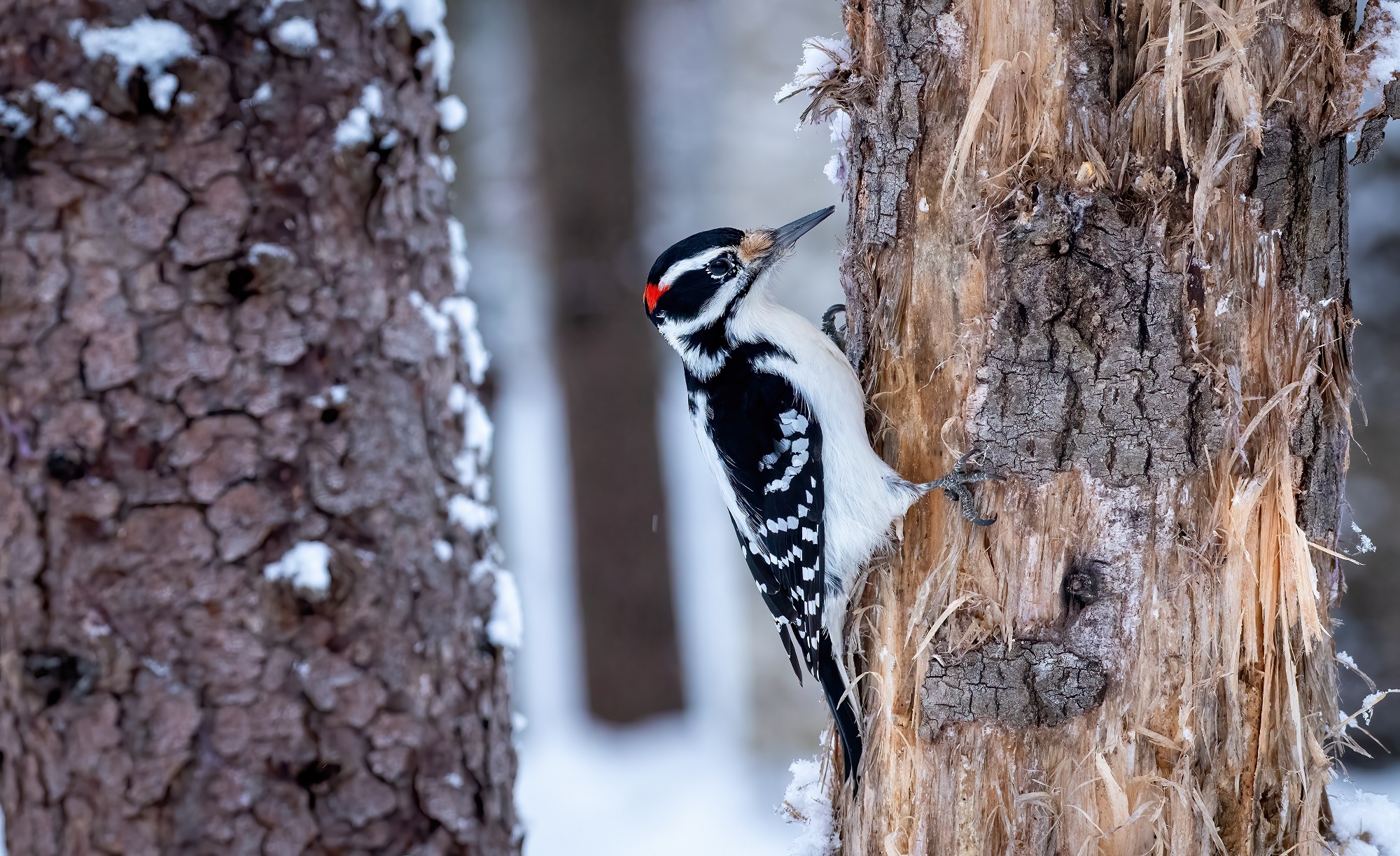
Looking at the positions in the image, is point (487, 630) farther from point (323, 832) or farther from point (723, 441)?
point (723, 441)

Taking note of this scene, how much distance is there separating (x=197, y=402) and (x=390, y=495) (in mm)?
340

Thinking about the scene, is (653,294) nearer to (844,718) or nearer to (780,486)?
(780,486)

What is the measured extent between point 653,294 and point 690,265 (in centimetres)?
20

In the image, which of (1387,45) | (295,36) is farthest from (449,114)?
(1387,45)

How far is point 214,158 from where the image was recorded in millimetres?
1583

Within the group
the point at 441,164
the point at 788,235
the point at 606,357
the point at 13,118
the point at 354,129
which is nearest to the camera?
the point at 13,118

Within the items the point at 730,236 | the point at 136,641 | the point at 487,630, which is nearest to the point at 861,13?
the point at 730,236

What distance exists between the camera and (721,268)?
2811mm

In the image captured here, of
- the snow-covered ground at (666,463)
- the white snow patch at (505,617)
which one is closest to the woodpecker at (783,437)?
the snow-covered ground at (666,463)

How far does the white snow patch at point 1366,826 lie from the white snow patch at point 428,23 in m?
2.42

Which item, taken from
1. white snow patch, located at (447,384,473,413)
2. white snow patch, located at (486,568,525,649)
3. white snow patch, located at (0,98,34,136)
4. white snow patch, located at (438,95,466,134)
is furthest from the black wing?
white snow patch, located at (0,98,34,136)

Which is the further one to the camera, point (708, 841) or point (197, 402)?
point (708, 841)

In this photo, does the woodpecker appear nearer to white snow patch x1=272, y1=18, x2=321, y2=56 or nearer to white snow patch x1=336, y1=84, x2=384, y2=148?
white snow patch x1=336, y1=84, x2=384, y2=148

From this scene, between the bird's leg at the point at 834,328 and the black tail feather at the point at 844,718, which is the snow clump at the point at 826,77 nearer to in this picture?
the bird's leg at the point at 834,328
